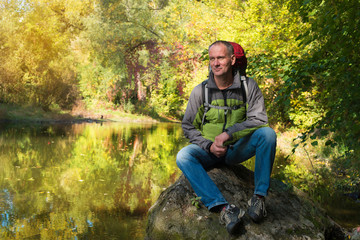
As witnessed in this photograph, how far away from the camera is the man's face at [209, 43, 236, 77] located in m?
Answer: 3.59

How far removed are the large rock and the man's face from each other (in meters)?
1.09

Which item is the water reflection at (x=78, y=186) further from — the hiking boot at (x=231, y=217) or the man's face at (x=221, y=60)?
the man's face at (x=221, y=60)

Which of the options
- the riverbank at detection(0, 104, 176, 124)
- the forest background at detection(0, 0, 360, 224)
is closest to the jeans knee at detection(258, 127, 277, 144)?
the forest background at detection(0, 0, 360, 224)

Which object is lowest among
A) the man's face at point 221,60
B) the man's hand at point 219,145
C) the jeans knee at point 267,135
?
the man's hand at point 219,145

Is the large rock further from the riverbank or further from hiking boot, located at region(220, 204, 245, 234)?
the riverbank

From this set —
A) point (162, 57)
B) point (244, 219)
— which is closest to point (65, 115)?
point (162, 57)

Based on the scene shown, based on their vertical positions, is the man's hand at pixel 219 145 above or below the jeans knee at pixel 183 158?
above

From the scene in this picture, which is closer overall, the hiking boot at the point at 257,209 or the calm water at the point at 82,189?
the hiking boot at the point at 257,209

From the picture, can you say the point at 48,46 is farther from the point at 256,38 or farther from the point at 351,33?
the point at 351,33

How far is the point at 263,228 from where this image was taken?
3.38 meters

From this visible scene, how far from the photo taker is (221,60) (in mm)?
3611

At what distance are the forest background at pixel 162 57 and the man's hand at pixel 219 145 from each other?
5.27 feet

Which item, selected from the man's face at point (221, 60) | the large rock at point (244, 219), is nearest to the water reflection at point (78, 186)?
the large rock at point (244, 219)

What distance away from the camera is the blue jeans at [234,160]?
3.39 metres
